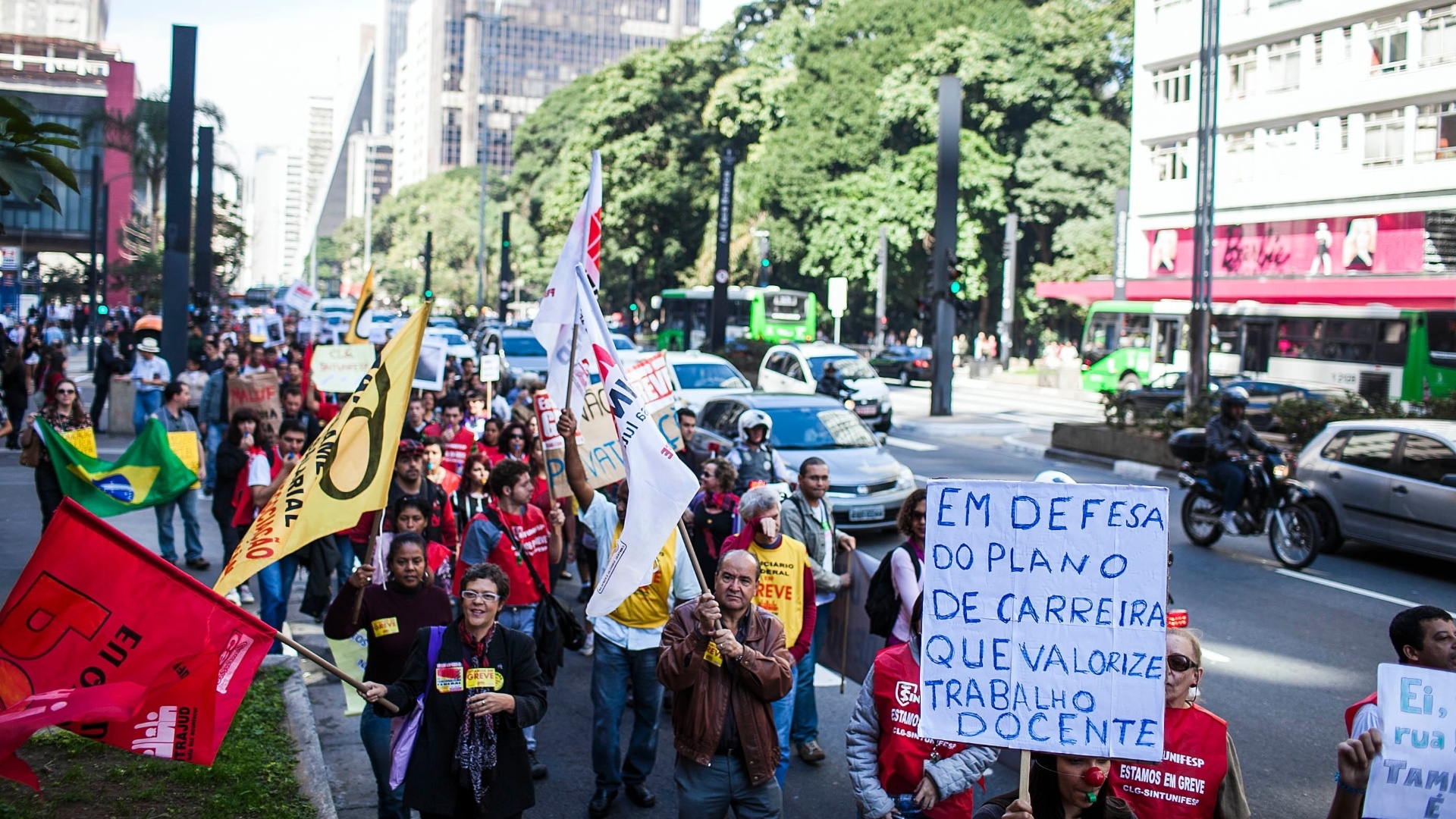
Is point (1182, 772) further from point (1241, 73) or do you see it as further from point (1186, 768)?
point (1241, 73)

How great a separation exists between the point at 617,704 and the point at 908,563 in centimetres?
156

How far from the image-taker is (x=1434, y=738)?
12.3ft

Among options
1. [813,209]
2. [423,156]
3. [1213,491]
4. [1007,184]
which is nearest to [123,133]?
[813,209]

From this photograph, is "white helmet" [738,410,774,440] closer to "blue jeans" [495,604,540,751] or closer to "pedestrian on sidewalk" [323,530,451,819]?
"blue jeans" [495,604,540,751]

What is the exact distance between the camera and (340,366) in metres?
13.9

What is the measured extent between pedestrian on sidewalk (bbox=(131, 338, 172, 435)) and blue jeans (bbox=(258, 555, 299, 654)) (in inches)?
279

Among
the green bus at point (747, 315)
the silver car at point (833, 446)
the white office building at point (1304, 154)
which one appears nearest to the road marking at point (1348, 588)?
the silver car at point (833, 446)

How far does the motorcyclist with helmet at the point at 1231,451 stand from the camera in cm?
1326

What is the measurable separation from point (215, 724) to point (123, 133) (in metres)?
49.6

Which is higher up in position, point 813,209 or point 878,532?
point 813,209

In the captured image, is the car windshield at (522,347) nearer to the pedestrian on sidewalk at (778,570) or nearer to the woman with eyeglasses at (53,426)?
the woman with eyeglasses at (53,426)

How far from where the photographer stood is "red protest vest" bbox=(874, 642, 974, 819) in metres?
4.53

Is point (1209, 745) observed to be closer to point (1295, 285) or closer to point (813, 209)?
point (1295, 285)

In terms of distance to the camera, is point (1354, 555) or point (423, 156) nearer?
point (1354, 555)
